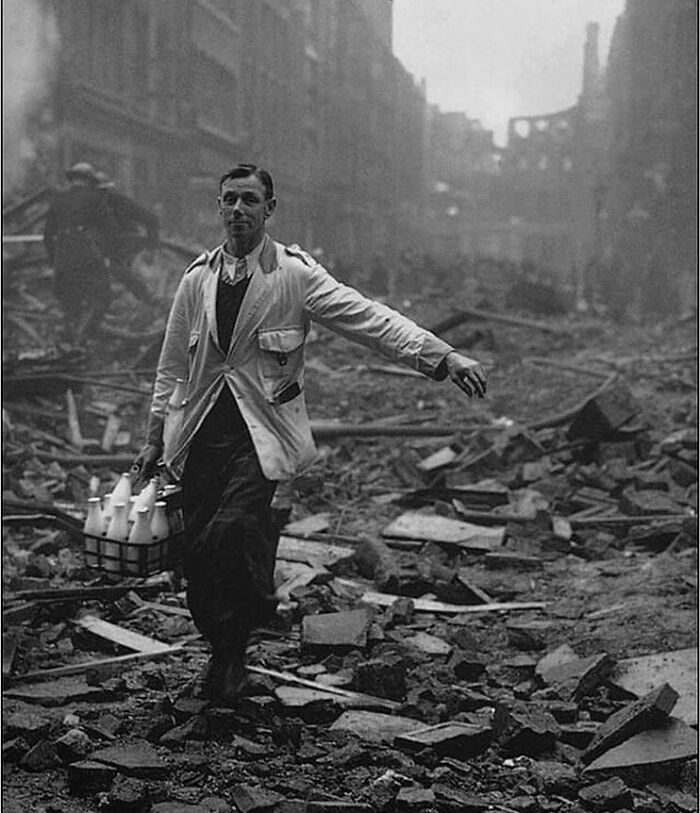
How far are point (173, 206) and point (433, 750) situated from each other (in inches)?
604

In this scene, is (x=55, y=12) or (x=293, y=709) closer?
(x=293, y=709)

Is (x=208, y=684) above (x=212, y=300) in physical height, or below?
below

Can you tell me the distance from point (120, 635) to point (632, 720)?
2.38m

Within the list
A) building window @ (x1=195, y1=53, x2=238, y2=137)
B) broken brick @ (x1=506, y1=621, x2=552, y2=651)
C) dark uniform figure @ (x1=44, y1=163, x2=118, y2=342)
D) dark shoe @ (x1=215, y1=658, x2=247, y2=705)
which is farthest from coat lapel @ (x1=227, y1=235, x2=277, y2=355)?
building window @ (x1=195, y1=53, x2=238, y2=137)

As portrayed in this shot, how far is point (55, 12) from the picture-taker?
17016mm

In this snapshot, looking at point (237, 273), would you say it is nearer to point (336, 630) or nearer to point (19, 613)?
point (336, 630)

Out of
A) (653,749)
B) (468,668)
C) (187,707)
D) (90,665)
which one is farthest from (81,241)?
(653,749)

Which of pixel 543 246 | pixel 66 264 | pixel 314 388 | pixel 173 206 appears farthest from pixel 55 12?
pixel 543 246

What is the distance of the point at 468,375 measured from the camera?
12.5 ft

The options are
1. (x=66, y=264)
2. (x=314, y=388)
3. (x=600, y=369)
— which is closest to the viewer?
(x=66, y=264)

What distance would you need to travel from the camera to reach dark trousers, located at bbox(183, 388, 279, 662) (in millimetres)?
4312

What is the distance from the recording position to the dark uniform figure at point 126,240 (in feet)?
40.2

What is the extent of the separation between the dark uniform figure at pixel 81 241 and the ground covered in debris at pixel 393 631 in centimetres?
107

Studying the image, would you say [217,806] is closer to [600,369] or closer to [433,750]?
[433,750]
